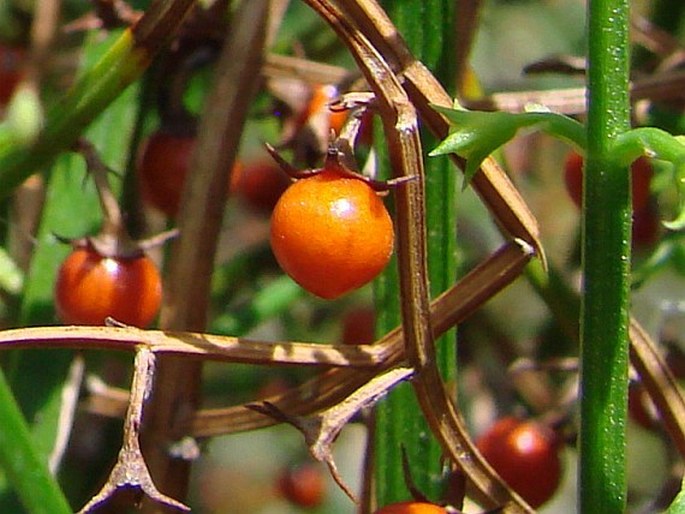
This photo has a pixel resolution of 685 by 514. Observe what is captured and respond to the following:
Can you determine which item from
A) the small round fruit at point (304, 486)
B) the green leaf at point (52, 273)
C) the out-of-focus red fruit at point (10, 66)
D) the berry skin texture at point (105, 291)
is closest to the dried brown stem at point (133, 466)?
the berry skin texture at point (105, 291)

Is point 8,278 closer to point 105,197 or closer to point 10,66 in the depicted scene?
point 105,197

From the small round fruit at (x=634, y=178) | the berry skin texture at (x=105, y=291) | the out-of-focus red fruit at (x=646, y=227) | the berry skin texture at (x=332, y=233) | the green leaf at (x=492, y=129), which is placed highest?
the green leaf at (x=492, y=129)

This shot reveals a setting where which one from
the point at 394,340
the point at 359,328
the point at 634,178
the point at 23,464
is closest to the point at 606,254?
the point at 394,340

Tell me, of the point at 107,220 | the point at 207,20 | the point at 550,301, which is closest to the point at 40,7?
the point at 207,20

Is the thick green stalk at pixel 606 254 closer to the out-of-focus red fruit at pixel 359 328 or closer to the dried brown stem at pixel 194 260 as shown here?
the dried brown stem at pixel 194 260

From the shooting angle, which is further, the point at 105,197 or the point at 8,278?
the point at 8,278

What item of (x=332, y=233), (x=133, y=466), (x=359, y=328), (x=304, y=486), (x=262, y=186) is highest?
(x=332, y=233)
